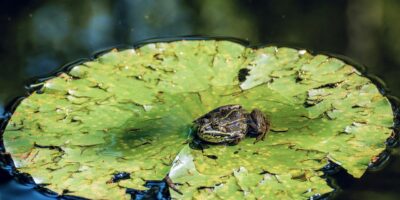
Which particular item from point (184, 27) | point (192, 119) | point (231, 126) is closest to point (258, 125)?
point (231, 126)

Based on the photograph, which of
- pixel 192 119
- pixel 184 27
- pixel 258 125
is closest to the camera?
pixel 258 125

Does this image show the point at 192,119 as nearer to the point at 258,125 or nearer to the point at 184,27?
the point at 258,125

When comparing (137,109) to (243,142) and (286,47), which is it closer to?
(243,142)

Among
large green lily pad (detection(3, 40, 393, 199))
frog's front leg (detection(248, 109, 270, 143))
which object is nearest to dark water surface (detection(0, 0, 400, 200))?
large green lily pad (detection(3, 40, 393, 199))

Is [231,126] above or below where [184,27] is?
below

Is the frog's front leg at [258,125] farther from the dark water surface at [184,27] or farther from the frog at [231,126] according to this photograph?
the dark water surface at [184,27]

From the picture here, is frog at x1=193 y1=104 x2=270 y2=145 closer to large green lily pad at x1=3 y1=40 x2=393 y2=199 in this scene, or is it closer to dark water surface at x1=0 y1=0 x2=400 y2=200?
large green lily pad at x1=3 y1=40 x2=393 y2=199

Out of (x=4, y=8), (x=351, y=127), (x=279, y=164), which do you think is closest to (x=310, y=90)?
(x=351, y=127)
